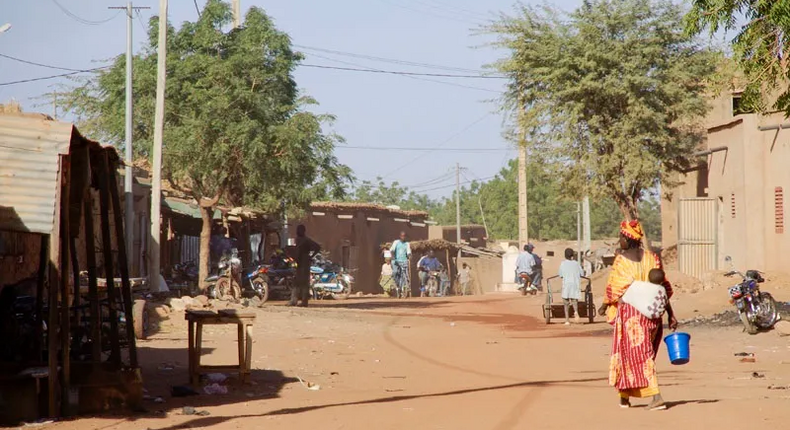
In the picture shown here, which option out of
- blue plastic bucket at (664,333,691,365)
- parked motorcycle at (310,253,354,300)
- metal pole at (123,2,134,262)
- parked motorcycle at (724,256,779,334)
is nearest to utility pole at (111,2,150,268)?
metal pole at (123,2,134,262)

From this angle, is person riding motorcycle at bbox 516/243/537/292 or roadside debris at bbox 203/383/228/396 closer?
roadside debris at bbox 203/383/228/396

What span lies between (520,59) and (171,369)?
2273 cm

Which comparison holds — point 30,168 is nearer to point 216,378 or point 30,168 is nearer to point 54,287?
point 54,287

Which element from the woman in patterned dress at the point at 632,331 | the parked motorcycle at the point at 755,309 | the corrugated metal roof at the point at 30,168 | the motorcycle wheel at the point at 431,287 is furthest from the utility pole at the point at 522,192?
the corrugated metal roof at the point at 30,168

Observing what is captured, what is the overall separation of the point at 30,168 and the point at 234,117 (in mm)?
18534

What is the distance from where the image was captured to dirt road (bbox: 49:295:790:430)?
9742mm

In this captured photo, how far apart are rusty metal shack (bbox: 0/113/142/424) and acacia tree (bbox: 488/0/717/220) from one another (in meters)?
23.5

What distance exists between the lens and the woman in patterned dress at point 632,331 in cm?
1026

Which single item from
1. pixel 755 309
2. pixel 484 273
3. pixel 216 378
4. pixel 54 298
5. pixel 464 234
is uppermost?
pixel 464 234

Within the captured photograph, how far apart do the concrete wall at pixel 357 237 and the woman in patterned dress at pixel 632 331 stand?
3925 centimetres

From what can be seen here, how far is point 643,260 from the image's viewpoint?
10.7 m

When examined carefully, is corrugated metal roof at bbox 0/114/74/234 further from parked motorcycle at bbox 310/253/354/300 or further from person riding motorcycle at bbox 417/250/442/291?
person riding motorcycle at bbox 417/250/442/291

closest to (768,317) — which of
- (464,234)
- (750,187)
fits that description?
(750,187)

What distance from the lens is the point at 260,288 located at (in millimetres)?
29609
